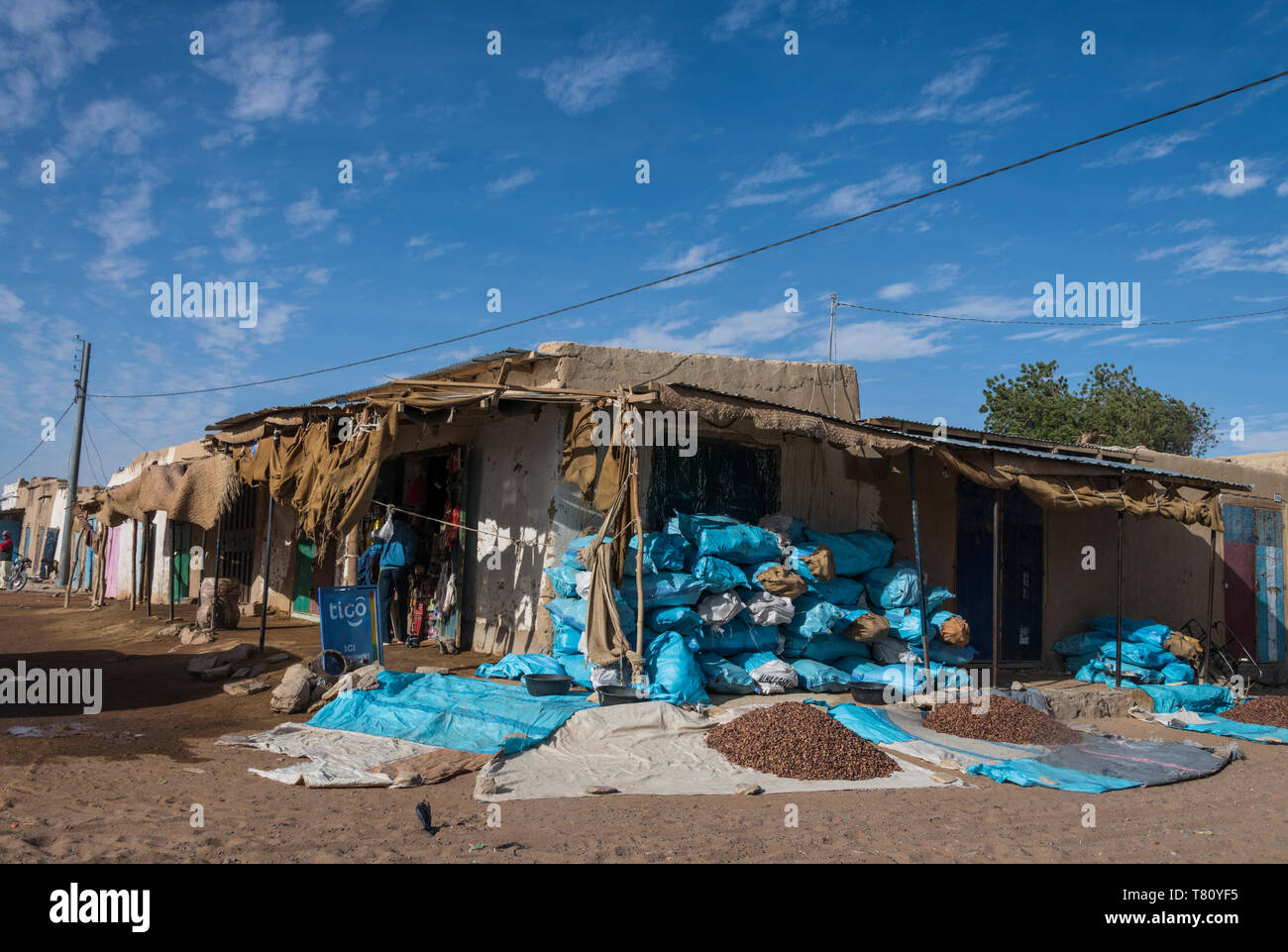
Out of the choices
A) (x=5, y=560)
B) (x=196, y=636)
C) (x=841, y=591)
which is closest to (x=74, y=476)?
Answer: (x=5, y=560)

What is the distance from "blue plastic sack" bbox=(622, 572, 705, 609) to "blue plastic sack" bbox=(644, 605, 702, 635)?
0.21 ft

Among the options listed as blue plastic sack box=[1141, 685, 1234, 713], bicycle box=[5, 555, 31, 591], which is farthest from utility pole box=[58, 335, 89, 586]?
blue plastic sack box=[1141, 685, 1234, 713]

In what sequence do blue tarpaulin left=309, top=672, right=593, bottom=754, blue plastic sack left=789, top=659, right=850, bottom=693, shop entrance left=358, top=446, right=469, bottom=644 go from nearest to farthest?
1. blue tarpaulin left=309, top=672, right=593, bottom=754
2. blue plastic sack left=789, top=659, right=850, bottom=693
3. shop entrance left=358, top=446, right=469, bottom=644

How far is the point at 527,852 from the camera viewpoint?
442 centimetres

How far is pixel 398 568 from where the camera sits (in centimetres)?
1076

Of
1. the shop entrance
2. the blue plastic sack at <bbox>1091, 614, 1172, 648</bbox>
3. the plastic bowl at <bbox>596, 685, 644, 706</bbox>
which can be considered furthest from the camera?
the blue plastic sack at <bbox>1091, 614, 1172, 648</bbox>

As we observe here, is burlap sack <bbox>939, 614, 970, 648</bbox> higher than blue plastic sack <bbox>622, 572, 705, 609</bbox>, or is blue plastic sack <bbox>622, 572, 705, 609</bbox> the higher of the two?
blue plastic sack <bbox>622, 572, 705, 609</bbox>

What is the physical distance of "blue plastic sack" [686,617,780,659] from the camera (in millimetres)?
8352

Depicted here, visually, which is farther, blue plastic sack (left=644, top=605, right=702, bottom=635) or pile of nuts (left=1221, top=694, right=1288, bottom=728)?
pile of nuts (left=1221, top=694, right=1288, bottom=728)

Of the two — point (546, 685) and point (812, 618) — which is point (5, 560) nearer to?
point (546, 685)

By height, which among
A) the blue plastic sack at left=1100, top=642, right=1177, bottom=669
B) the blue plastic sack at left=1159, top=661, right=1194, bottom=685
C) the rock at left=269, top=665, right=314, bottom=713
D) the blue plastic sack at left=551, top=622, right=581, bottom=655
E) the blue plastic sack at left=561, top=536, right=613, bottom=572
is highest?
the blue plastic sack at left=561, top=536, right=613, bottom=572
